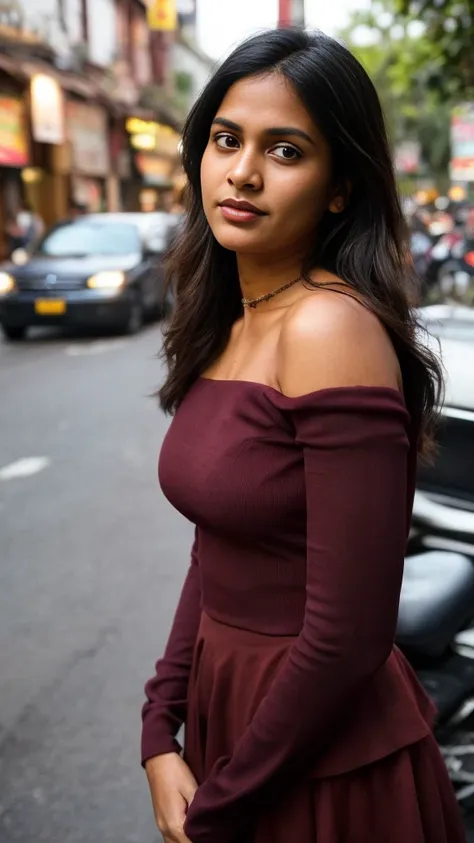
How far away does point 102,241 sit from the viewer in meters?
12.5

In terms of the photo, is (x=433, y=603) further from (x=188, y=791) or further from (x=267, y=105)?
(x=267, y=105)

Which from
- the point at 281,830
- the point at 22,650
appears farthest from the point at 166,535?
the point at 281,830

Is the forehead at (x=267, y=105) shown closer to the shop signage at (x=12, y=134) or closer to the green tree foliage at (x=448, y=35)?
the green tree foliage at (x=448, y=35)

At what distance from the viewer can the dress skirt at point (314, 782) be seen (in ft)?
4.00

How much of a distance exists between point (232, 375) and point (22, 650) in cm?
273

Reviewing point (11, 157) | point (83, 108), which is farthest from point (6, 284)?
point (83, 108)

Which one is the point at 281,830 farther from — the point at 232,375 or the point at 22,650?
the point at 22,650

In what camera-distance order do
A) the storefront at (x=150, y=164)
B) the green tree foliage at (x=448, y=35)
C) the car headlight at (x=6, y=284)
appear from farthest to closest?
the storefront at (x=150, y=164) < the car headlight at (x=6, y=284) < the green tree foliage at (x=448, y=35)

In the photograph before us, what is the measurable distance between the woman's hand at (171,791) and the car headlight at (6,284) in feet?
34.7

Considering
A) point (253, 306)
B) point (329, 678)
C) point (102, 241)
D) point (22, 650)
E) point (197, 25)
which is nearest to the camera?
point (329, 678)

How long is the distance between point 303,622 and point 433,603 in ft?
2.64

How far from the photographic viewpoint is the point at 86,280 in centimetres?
1146

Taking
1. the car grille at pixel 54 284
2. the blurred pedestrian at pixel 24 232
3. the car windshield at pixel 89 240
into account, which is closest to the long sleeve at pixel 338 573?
the car grille at pixel 54 284

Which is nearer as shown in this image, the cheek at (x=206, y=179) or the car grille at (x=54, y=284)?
the cheek at (x=206, y=179)
